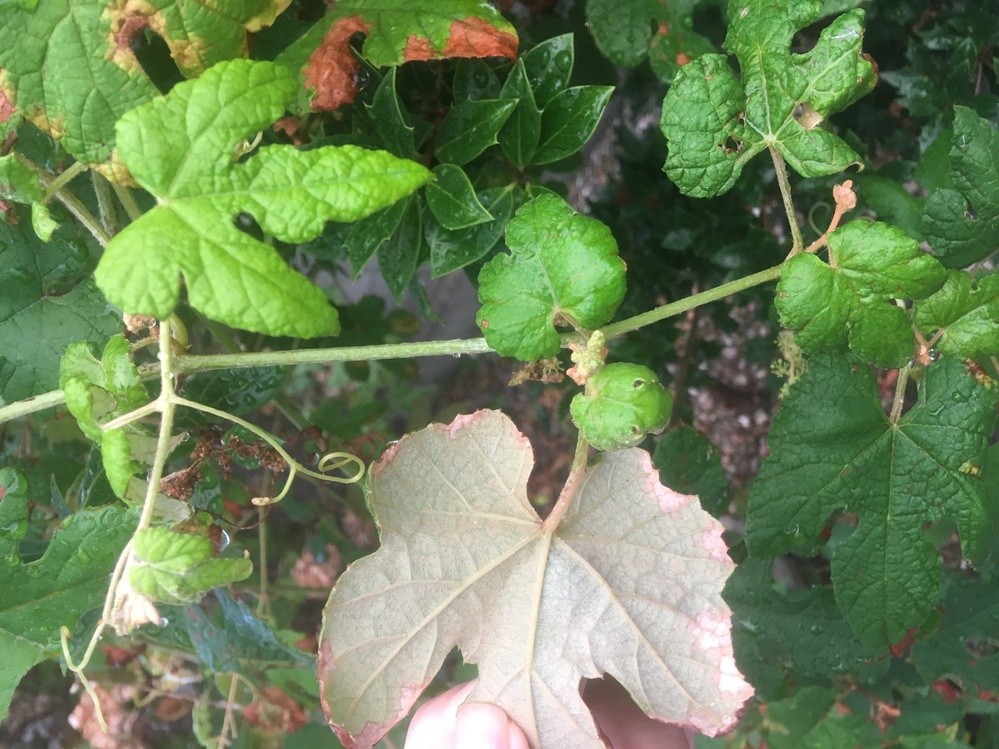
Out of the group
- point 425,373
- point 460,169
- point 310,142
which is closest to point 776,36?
point 460,169

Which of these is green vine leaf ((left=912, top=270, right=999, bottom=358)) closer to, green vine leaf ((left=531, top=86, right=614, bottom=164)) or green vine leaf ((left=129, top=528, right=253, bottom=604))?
green vine leaf ((left=531, top=86, right=614, bottom=164))

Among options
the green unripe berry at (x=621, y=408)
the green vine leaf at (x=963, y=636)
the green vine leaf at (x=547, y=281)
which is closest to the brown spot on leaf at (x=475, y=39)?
the green vine leaf at (x=547, y=281)

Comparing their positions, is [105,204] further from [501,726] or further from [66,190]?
[501,726]

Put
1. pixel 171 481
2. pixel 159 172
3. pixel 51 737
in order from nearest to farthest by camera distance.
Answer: pixel 159 172 → pixel 171 481 → pixel 51 737

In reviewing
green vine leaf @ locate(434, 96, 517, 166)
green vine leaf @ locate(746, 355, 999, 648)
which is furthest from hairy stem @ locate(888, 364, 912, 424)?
green vine leaf @ locate(434, 96, 517, 166)

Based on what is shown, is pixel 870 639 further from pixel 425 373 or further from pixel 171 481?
pixel 425 373

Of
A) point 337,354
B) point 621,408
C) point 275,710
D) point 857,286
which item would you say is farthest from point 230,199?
point 275,710
